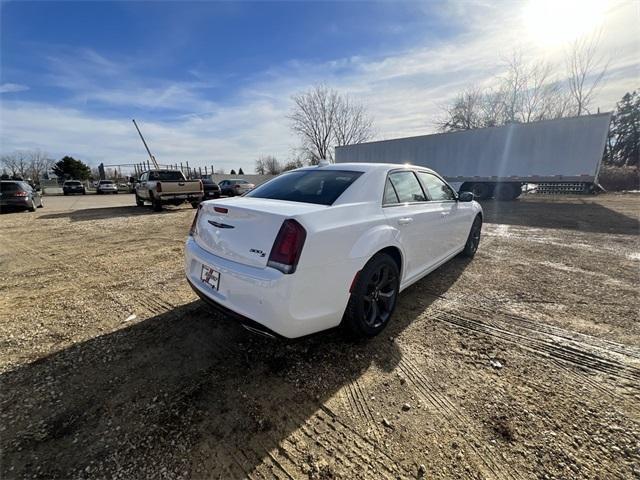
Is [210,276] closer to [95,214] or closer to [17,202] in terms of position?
[95,214]

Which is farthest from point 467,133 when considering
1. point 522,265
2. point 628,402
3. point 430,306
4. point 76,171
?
point 76,171

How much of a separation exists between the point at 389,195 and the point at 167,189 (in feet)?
36.9

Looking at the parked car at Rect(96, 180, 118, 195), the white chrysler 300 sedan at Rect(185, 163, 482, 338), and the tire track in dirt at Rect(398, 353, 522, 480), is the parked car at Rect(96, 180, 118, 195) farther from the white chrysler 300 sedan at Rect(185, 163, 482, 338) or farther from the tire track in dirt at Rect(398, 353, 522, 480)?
the tire track in dirt at Rect(398, 353, 522, 480)

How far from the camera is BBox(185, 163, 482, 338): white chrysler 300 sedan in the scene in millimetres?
2051

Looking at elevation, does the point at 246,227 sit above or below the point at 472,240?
above

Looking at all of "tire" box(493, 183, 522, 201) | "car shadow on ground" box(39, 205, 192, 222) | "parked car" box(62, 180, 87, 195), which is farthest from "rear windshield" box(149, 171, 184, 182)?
"parked car" box(62, 180, 87, 195)

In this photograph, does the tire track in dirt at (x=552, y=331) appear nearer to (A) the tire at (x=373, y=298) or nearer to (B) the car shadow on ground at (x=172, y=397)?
(B) the car shadow on ground at (x=172, y=397)

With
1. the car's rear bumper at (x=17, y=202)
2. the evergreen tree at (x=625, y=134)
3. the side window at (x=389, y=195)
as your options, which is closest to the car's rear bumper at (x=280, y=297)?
the side window at (x=389, y=195)

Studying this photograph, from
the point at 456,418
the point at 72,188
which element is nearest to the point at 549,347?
the point at 456,418

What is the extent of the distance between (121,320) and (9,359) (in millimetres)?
814

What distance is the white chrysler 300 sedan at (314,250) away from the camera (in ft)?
6.73

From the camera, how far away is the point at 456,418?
1.87m

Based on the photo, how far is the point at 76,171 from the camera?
41.8 m

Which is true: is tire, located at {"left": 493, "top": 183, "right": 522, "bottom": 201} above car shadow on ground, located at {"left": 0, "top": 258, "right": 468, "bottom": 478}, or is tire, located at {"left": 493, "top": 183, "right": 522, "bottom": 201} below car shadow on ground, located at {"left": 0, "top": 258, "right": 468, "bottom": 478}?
above
